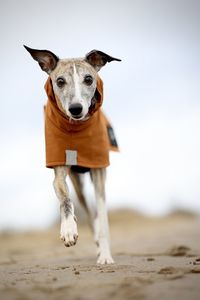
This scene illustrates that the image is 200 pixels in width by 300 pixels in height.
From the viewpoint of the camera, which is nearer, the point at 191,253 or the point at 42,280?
the point at 42,280

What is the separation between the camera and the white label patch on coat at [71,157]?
655 cm

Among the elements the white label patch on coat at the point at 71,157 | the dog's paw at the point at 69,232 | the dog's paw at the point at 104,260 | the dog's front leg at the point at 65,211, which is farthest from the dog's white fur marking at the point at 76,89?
the dog's paw at the point at 104,260

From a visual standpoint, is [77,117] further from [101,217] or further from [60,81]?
[101,217]

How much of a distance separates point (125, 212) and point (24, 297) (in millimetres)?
20629

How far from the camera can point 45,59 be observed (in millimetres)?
6773

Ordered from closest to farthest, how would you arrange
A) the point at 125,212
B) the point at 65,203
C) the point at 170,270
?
the point at 170,270
the point at 65,203
the point at 125,212

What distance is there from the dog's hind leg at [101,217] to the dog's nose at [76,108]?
4.26ft

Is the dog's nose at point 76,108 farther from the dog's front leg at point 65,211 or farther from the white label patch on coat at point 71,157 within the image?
the dog's front leg at point 65,211

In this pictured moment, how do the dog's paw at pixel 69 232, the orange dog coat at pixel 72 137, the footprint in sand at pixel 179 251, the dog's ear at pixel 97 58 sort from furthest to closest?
the footprint in sand at pixel 179 251
the dog's ear at pixel 97 58
the orange dog coat at pixel 72 137
the dog's paw at pixel 69 232

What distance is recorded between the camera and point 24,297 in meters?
3.59

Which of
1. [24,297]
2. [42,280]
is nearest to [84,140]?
[42,280]

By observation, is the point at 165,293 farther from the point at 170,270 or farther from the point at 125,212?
the point at 125,212

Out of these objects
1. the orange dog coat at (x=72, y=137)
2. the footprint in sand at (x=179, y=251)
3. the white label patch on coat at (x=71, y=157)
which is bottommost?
the footprint in sand at (x=179, y=251)

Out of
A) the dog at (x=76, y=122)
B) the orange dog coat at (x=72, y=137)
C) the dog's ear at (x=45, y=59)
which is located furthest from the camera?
the dog's ear at (x=45, y=59)
